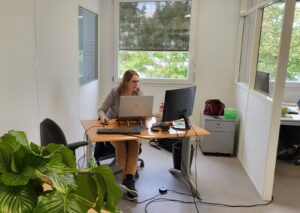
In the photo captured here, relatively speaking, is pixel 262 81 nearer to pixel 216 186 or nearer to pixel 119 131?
pixel 216 186

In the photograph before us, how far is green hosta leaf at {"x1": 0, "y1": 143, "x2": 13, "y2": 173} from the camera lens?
2.25 ft

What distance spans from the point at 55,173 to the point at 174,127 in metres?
2.14

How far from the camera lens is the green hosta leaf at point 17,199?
64cm

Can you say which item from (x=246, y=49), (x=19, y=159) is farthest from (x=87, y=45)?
(x=19, y=159)

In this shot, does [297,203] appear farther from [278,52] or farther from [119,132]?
[119,132]

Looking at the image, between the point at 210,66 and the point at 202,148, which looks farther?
the point at 210,66

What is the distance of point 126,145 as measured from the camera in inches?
119

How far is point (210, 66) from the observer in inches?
180

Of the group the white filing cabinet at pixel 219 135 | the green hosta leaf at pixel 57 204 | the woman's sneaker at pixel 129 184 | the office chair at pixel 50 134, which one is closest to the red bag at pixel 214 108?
the white filing cabinet at pixel 219 135

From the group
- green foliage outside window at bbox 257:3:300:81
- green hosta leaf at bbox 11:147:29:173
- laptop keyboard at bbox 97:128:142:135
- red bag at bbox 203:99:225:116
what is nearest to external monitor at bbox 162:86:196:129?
laptop keyboard at bbox 97:128:142:135

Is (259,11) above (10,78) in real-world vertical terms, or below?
above

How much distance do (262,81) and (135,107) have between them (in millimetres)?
1587

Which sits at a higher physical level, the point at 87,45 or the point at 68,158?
the point at 87,45

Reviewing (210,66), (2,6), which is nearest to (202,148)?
(210,66)
